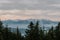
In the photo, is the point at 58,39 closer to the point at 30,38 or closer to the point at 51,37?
the point at 51,37

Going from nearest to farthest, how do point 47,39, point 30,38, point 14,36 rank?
point 30,38 < point 47,39 < point 14,36

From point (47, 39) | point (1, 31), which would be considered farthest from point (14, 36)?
point (47, 39)

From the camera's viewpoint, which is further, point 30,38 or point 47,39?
point 47,39

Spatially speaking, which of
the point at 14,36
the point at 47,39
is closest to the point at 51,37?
the point at 47,39

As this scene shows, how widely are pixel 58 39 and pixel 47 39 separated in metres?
2.56

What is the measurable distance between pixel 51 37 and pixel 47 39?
83.4 inches

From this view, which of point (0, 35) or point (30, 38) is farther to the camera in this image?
point (0, 35)

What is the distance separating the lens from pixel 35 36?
64.2 meters

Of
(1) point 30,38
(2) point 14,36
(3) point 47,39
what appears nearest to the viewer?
(1) point 30,38

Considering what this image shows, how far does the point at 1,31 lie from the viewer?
238 ft

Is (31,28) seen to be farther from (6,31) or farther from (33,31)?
(6,31)

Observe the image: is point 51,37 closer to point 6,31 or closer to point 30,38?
point 30,38

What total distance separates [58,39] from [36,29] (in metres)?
5.65

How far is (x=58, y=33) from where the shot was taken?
2714 inches
